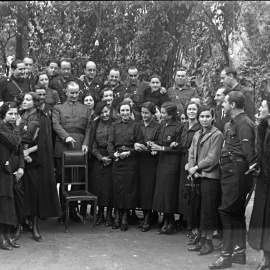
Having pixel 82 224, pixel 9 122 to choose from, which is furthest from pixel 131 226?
pixel 9 122

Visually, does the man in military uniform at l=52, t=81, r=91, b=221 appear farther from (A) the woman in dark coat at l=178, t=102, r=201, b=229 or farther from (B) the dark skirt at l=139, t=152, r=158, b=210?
(A) the woman in dark coat at l=178, t=102, r=201, b=229

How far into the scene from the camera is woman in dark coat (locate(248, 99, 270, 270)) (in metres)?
5.66

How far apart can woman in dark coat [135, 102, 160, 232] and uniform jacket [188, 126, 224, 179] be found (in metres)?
1.14

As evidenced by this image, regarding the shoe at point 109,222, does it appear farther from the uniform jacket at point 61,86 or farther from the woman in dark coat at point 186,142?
the uniform jacket at point 61,86

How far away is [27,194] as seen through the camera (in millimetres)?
7191

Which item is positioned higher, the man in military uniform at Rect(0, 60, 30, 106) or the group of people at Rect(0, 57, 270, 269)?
the man in military uniform at Rect(0, 60, 30, 106)

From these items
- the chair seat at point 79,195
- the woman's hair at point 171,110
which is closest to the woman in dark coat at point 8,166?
the chair seat at point 79,195

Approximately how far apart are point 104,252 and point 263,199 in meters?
1.98

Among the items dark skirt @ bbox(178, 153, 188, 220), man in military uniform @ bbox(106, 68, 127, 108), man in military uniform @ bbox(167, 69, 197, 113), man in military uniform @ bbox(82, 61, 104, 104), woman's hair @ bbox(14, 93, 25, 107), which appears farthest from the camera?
Result: man in military uniform @ bbox(82, 61, 104, 104)

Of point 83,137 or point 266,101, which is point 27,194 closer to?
point 83,137

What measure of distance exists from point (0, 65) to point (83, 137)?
4921 millimetres

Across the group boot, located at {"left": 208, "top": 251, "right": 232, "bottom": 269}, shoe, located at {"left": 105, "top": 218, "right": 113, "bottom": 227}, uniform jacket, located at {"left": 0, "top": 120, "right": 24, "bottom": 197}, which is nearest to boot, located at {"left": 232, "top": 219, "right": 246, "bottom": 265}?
boot, located at {"left": 208, "top": 251, "right": 232, "bottom": 269}

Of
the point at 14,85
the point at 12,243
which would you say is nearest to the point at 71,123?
the point at 14,85

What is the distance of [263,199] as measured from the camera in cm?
571
